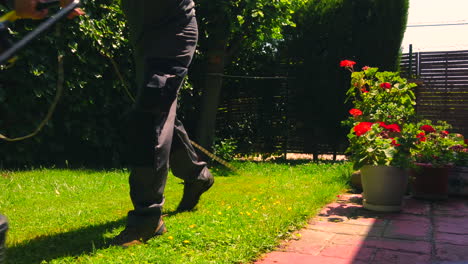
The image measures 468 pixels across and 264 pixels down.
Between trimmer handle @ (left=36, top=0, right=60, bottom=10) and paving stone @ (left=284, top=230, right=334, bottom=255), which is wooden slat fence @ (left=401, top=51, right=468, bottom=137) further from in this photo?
trimmer handle @ (left=36, top=0, right=60, bottom=10)

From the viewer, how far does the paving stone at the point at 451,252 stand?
2.54 meters

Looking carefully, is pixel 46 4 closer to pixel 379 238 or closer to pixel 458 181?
pixel 379 238

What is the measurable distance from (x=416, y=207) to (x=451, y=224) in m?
0.67

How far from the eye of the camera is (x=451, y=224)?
339 centimetres

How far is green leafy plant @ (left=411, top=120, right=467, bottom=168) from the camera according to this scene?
180 inches

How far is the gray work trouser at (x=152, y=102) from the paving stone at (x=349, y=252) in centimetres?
100

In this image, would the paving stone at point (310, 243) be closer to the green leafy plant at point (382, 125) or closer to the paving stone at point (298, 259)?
the paving stone at point (298, 259)

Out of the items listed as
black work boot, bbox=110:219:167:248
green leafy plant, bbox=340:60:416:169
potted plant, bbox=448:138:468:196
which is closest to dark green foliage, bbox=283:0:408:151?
green leafy plant, bbox=340:60:416:169

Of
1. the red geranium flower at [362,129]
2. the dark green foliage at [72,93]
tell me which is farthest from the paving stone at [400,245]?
the dark green foliage at [72,93]

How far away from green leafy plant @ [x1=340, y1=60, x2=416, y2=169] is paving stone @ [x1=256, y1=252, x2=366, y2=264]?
1576mm

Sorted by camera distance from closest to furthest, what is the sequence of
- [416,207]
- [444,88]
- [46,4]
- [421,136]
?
[46,4]
[416,207]
[421,136]
[444,88]

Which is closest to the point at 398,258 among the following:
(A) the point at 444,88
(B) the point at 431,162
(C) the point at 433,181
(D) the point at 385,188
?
(D) the point at 385,188

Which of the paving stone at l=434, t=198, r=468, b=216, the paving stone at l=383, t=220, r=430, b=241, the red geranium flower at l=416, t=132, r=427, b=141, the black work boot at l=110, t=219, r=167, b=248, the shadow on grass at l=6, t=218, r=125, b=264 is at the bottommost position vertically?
the paving stone at l=434, t=198, r=468, b=216

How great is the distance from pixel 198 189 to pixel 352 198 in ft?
5.90
